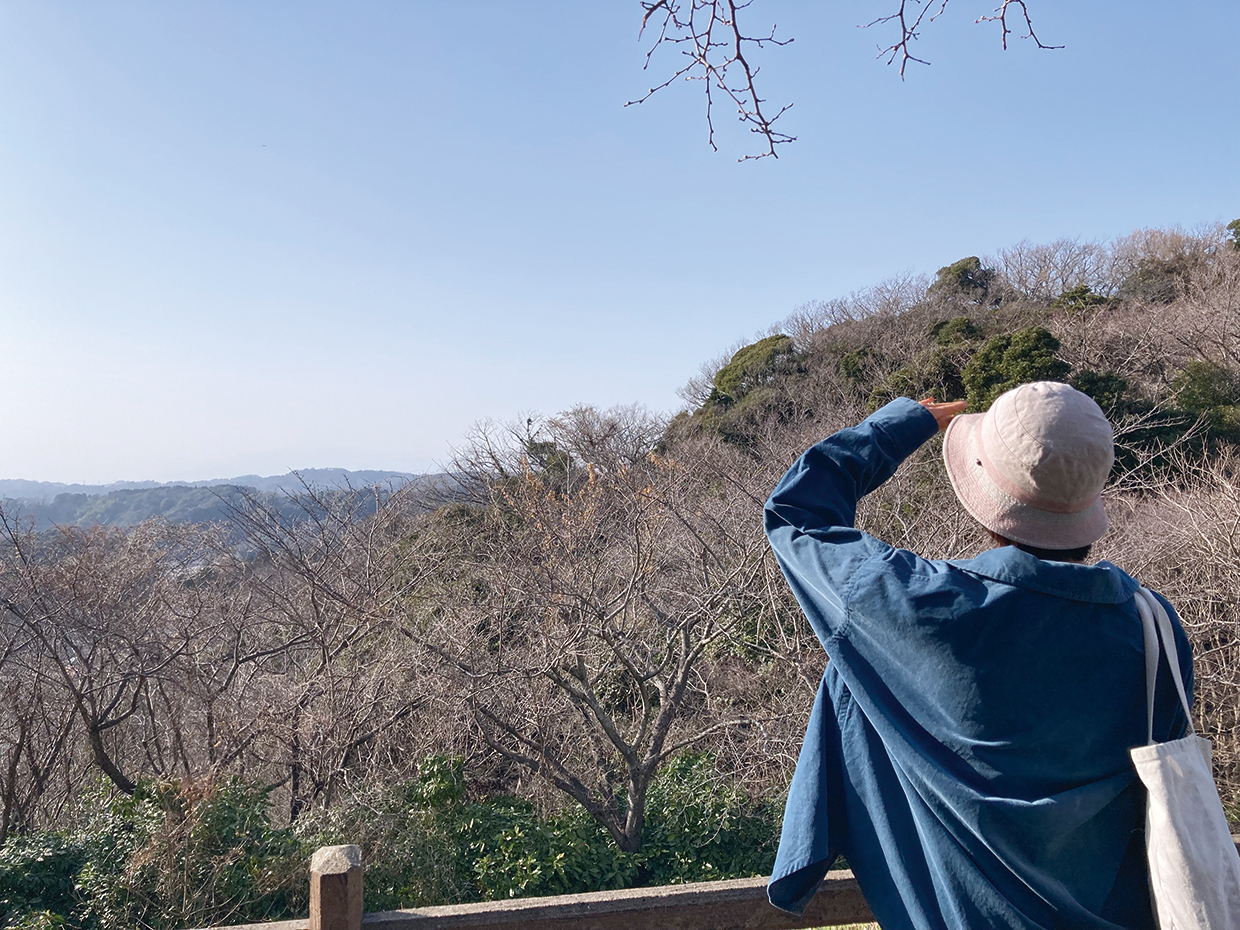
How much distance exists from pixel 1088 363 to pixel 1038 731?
1367 cm

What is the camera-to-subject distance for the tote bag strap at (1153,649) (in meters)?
0.97

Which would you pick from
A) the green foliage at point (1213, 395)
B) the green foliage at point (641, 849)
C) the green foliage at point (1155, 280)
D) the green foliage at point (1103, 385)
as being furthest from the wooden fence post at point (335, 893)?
the green foliage at point (1155, 280)

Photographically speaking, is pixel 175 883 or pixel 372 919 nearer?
pixel 372 919

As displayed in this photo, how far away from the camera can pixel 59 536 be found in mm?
8477

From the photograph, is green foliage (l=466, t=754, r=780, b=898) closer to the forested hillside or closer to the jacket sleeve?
the forested hillside

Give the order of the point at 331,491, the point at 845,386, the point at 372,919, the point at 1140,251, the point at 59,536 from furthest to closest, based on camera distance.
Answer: the point at 1140,251
the point at 845,386
the point at 59,536
the point at 331,491
the point at 372,919

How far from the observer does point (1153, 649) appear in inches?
38.2

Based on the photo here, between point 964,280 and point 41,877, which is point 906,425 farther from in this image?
point 964,280

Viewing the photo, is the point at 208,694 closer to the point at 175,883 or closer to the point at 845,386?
the point at 175,883

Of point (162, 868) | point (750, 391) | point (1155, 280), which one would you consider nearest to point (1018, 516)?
point (162, 868)

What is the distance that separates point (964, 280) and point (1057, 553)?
2530cm

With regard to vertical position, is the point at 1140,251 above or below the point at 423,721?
above

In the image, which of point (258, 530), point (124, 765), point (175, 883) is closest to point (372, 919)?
point (175, 883)

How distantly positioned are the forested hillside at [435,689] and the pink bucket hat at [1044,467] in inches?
136
